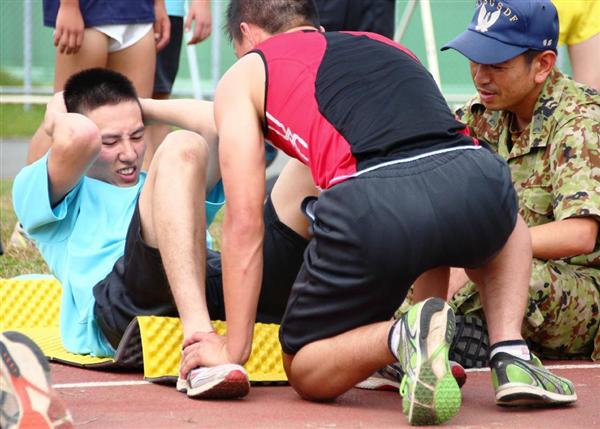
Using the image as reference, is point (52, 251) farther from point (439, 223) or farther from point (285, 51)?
point (439, 223)

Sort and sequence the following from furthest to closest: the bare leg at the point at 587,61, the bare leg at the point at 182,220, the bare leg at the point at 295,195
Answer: the bare leg at the point at 587,61
the bare leg at the point at 295,195
the bare leg at the point at 182,220

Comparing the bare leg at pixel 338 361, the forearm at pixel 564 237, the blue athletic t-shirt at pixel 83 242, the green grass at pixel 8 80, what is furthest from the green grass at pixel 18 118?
the bare leg at pixel 338 361

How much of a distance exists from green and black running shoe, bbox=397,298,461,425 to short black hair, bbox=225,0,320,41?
1.30 meters

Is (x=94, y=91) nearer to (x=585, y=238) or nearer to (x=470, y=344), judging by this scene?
(x=470, y=344)

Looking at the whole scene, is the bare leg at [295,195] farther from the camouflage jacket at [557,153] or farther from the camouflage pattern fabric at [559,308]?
the camouflage jacket at [557,153]

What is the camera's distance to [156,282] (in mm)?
4301

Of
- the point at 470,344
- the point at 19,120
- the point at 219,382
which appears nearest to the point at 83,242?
the point at 219,382

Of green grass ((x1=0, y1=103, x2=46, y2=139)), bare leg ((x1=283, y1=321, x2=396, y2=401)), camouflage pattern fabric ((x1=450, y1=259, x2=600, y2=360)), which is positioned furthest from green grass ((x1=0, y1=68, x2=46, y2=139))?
bare leg ((x1=283, y1=321, x2=396, y2=401))

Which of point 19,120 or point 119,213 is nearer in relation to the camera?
point 119,213

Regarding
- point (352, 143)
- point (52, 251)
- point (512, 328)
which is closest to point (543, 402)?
point (512, 328)

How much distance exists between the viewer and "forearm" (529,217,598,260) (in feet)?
14.8

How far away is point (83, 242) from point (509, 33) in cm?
170

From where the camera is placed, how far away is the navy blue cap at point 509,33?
4.63 meters

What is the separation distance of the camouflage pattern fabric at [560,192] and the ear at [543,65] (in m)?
0.09
